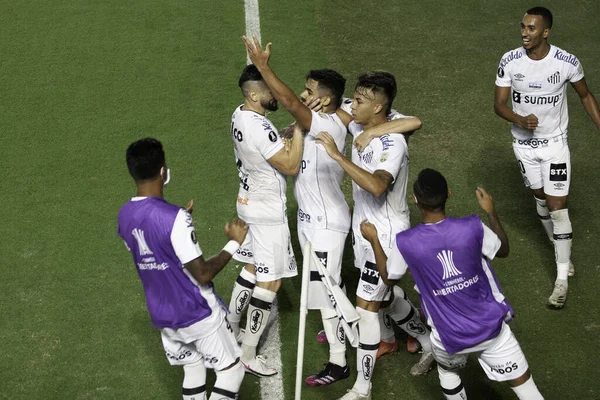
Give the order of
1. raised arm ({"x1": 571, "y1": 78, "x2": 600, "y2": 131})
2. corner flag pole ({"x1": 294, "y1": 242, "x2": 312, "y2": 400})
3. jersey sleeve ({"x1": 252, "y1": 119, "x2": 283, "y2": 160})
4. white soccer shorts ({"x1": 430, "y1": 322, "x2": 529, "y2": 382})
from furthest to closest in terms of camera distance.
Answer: raised arm ({"x1": 571, "y1": 78, "x2": 600, "y2": 131})
jersey sleeve ({"x1": 252, "y1": 119, "x2": 283, "y2": 160})
white soccer shorts ({"x1": 430, "y1": 322, "x2": 529, "y2": 382})
corner flag pole ({"x1": 294, "y1": 242, "x2": 312, "y2": 400})

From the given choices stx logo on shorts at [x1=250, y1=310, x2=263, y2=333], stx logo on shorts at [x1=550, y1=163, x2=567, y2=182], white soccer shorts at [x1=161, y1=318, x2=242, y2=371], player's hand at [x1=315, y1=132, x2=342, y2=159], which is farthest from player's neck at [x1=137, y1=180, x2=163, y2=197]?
stx logo on shorts at [x1=550, y1=163, x2=567, y2=182]

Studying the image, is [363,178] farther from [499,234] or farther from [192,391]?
[192,391]

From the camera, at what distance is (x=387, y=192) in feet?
25.4

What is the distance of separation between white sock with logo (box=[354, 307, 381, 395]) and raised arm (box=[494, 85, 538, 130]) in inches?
108

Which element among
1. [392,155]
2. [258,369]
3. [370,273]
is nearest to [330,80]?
[392,155]

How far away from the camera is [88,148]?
11555mm

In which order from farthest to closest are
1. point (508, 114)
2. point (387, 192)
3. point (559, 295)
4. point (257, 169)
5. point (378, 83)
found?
point (508, 114)
point (559, 295)
point (257, 169)
point (387, 192)
point (378, 83)

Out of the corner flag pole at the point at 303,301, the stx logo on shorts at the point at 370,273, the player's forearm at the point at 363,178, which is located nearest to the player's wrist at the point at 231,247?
the corner flag pole at the point at 303,301

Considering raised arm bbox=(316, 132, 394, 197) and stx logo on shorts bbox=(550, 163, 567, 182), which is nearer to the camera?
raised arm bbox=(316, 132, 394, 197)

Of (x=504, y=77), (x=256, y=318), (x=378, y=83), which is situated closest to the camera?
(x=378, y=83)

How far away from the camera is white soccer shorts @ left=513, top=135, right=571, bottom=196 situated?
9242 mm

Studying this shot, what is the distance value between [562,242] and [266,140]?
134 inches

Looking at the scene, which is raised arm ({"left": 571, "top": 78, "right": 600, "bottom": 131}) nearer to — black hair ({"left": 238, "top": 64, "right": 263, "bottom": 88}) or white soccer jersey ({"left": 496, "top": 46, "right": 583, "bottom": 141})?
white soccer jersey ({"left": 496, "top": 46, "right": 583, "bottom": 141})

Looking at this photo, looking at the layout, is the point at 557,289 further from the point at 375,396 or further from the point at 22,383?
the point at 22,383
